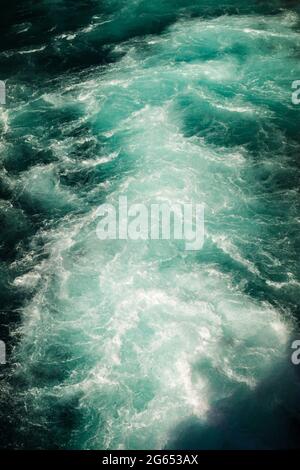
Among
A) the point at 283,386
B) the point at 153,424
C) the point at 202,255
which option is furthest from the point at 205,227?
the point at 153,424

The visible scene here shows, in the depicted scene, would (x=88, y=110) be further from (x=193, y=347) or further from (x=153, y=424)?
(x=153, y=424)

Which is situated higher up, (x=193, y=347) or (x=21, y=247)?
(x=21, y=247)

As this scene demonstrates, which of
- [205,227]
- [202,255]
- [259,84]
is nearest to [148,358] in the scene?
[202,255]

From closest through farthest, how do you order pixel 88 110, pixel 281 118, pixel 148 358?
1. pixel 148 358
2. pixel 281 118
3. pixel 88 110

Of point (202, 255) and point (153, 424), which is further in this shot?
point (202, 255)

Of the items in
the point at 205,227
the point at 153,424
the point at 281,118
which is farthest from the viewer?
the point at 281,118
